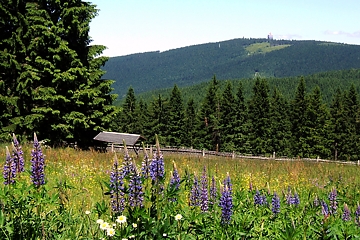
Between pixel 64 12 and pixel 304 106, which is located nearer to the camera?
pixel 64 12

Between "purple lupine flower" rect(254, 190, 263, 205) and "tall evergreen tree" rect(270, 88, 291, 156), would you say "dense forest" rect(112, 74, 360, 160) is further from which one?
"purple lupine flower" rect(254, 190, 263, 205)

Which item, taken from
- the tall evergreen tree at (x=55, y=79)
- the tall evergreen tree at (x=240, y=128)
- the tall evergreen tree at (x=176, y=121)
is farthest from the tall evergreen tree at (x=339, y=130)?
the tall evergreen tree at (x=55, y=79)

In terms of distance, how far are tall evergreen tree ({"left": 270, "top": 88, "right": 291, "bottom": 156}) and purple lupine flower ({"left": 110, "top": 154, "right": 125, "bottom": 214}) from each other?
6347 centimetres

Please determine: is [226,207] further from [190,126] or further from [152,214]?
[190,126]

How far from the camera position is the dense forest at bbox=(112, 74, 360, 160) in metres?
60.8

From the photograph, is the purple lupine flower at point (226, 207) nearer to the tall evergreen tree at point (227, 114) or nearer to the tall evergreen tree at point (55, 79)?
the tall evergreen tree at point (55, 79)

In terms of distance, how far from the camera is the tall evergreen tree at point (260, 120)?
6419 centimetres

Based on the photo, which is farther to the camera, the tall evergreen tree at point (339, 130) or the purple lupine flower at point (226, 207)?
the tall evergreen tree at point (339, 130)

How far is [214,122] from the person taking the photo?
64062 mm

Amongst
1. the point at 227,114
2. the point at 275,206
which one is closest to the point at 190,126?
the point at 227,114

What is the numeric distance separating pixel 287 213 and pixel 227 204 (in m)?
1.36

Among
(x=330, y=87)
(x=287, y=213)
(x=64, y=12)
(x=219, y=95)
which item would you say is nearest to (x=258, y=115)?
(x=219, y=95)

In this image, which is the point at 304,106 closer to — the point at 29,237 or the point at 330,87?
the point at 29,237

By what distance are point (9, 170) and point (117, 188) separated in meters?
1.23
